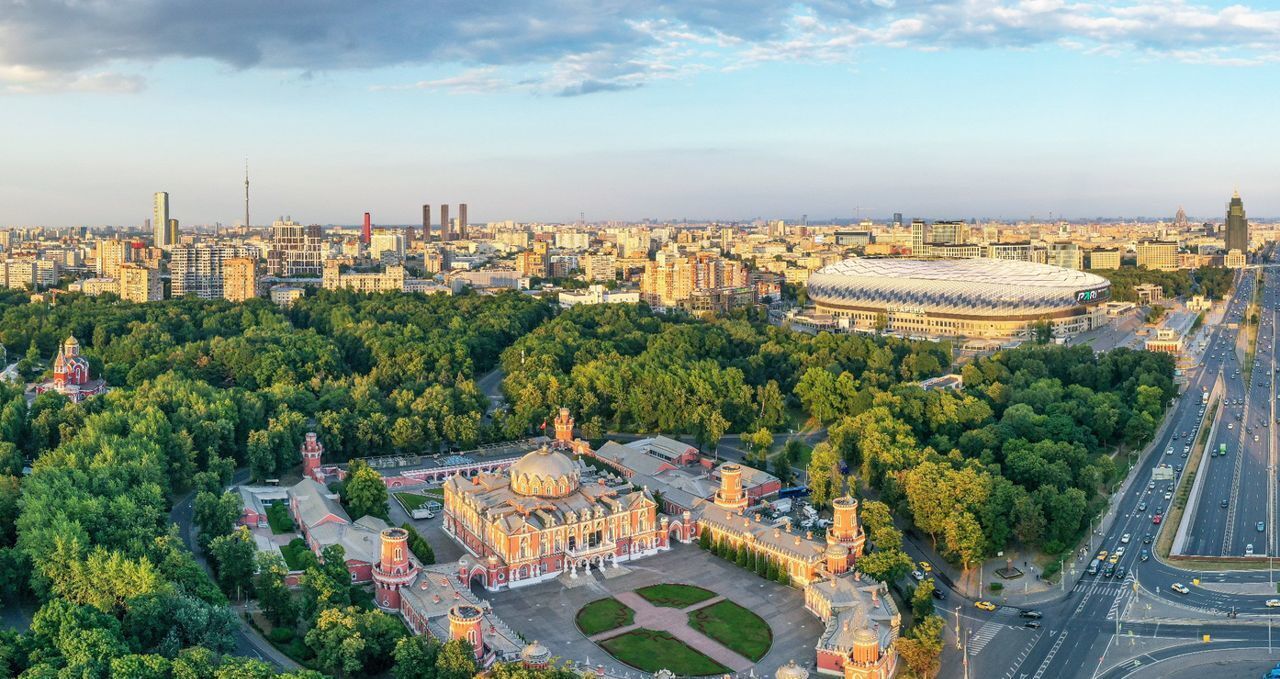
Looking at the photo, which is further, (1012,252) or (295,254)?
(1012,252)

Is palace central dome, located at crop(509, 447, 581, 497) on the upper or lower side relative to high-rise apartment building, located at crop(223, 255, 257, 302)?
lower

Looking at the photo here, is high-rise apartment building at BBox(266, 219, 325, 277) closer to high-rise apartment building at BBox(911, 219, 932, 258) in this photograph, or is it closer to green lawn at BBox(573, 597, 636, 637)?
high-rise apartment building at BBox(911, 219, 932, 258)

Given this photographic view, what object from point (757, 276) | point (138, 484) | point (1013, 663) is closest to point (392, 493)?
point (138, 484)

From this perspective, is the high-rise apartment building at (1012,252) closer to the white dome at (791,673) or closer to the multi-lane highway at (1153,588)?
the multi-lane highway at (1153,588)

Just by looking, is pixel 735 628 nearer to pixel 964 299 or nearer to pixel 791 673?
pixel 791 673

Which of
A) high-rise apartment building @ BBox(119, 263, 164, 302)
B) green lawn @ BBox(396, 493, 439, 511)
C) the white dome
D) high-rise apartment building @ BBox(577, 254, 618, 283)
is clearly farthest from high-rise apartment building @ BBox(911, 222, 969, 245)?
the white dome

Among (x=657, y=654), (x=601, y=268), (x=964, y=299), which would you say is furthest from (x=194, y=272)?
(x=657, y=654)

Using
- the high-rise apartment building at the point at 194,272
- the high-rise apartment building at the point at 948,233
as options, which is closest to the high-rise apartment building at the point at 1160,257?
the high-rise apartment building at the point at 948,233
